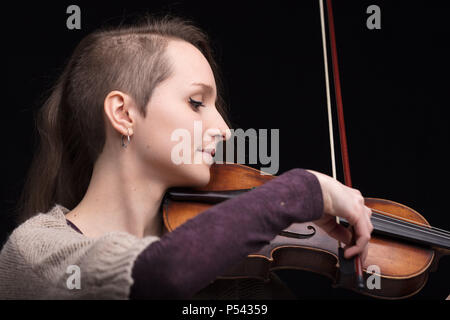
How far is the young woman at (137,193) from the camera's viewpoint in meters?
0.93

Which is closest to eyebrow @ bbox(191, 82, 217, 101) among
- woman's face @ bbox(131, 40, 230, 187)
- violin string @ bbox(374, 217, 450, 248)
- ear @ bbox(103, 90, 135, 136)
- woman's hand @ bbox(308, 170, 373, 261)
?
woman's face @ bbox(131, 40, 230, 187)

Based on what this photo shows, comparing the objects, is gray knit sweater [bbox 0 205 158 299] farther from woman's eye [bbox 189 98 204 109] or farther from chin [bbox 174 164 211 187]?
woman's eye [bbox 189 98 204 109]

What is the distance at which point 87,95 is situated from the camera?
1.41 m

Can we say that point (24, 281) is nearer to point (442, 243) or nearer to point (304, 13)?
point (442, 243)

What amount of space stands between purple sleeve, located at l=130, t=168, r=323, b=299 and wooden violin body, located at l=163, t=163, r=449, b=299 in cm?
30

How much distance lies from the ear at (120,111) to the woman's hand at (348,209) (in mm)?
484

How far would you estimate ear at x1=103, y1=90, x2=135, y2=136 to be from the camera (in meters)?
1.32

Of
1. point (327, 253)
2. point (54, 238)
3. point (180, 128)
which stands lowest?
point (327, 253)

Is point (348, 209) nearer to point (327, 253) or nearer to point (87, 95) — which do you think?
point (327, 253)

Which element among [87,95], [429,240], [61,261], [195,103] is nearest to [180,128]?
[195,103]

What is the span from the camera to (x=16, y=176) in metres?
2.12

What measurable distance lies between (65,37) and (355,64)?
3.72 feet

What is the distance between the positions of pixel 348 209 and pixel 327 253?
0.24 metres
